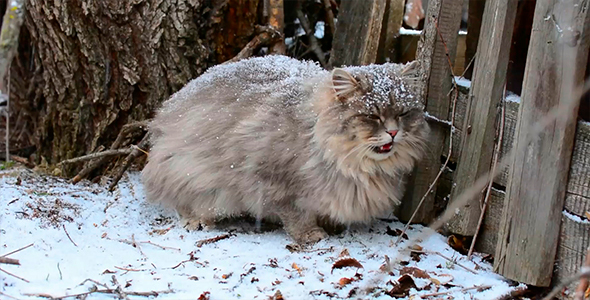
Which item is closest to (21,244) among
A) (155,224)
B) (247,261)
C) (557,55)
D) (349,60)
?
(155,224)

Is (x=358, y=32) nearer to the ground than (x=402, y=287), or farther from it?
farther from it

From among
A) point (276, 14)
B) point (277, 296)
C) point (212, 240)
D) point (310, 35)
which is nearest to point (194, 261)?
point (212, 240)

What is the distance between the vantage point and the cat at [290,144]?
333 cm

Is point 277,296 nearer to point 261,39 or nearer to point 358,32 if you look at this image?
point 358,32

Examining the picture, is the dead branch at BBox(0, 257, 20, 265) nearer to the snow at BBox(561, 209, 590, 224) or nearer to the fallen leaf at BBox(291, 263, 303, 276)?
the fallen leaf at BBox(291, 263, 303, 276)

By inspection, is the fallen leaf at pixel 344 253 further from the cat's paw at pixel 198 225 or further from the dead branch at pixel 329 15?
the dead branch at pixel 329 15

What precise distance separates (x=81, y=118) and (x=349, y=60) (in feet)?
6.95

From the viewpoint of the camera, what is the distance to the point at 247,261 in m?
3.29

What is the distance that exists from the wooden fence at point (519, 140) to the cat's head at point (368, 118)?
0.31m

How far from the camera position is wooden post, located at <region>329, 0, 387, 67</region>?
415 centimetres

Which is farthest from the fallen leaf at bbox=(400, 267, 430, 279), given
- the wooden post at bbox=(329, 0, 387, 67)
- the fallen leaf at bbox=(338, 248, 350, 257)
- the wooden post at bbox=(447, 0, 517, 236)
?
the wooden post at bbox=(329, 0, 387, 67)

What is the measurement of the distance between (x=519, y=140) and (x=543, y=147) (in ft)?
0.46

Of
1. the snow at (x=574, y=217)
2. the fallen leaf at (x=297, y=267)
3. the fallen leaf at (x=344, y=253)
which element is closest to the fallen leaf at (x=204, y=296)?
the fallen leaf at (x=297, y=267)

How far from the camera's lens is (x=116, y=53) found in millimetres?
4555
